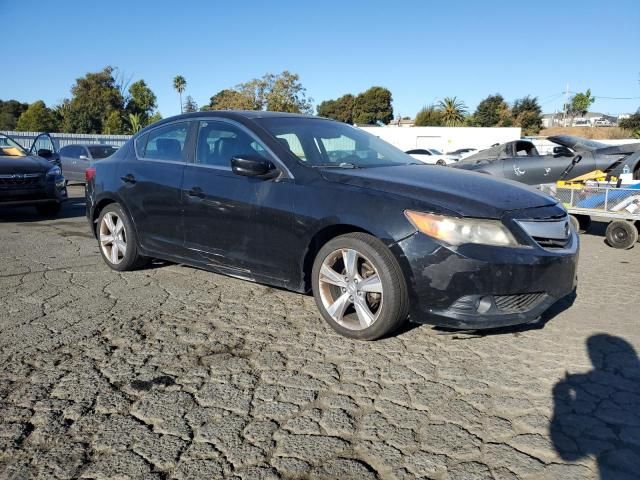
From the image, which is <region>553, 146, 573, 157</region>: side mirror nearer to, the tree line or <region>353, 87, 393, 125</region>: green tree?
the tree line

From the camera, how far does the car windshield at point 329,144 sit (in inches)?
170

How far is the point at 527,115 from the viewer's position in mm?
68812

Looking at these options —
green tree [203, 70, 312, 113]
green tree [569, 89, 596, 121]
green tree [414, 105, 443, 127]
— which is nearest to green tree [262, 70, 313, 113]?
green tree [203, 70, 312, 113]

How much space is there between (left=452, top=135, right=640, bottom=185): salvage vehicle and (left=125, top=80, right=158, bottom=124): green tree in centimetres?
5606

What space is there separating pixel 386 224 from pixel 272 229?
980 millimetres

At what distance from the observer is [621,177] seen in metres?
8.59

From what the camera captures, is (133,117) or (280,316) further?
(133,117)

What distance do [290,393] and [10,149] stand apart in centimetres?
901

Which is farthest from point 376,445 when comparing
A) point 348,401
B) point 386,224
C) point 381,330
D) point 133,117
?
point 133,117

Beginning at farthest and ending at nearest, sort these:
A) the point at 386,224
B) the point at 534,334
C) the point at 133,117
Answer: the point at 133,117, the point at 534,334, the point at 386,224

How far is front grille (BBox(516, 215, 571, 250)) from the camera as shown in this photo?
139 inches

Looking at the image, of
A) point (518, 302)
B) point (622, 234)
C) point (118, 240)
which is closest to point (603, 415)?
point (518, 302)

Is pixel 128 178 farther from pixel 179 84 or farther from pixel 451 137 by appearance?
pixel 179 84

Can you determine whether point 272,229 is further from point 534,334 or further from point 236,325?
point 534,334
